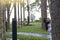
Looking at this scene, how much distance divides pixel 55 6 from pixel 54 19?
0.20 m

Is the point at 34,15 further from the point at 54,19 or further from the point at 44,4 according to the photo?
the point at 54,19

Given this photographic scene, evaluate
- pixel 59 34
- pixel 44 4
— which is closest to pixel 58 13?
pixel 59 34

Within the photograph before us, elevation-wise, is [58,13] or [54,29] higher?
[58,13]

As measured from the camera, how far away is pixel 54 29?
134 inches

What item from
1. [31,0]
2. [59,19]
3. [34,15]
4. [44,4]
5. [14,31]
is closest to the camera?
[59,19]

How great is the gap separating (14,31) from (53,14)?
389 cm

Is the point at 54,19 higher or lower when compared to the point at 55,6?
lower

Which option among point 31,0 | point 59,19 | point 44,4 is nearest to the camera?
point 59,19

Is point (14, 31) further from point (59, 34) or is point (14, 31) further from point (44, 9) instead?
point (44, 9)

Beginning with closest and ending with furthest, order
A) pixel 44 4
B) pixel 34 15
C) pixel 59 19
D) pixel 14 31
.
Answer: pixel 59 19
pixel 14 31
pixel 44 4
pixel 34 15

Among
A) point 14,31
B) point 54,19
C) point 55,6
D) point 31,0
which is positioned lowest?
point 14,31

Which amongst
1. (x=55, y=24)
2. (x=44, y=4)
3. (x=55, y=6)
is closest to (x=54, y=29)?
(x=55, y=24)

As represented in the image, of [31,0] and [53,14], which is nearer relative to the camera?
[53,14]

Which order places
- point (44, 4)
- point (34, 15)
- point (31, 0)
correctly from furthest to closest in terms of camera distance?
1. point (34, 15)
2. point (31, 0)
3. point (44, 4)
